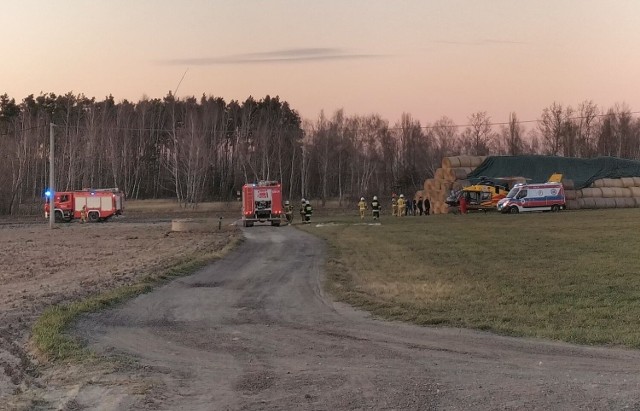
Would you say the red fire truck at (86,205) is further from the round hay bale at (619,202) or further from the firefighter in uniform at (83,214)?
the round hay bale at (619,202)

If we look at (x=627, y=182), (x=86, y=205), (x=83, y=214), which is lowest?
(x=83, y=214)

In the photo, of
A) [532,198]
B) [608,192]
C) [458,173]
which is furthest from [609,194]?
[458,173]

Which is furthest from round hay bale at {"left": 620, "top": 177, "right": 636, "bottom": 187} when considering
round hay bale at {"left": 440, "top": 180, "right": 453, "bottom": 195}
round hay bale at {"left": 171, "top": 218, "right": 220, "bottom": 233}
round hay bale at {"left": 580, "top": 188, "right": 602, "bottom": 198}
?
→ round hay bale at {"left": 171, "top": 218, "right": 220, "bottom": 233}

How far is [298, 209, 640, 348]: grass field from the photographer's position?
32.3 feet

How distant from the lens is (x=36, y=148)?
82125 millimetres

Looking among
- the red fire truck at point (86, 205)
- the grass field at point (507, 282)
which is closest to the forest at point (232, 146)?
the red fire truck at point (86, 205)

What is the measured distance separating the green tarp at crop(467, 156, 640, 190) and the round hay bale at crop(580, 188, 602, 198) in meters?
0.70

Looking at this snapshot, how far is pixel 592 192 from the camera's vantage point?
55.6 m

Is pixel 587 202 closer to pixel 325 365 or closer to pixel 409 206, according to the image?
pixel 409 206

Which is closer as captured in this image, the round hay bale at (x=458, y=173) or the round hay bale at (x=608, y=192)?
the round hay bale at (x=458, y=173)

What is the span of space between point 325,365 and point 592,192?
53.2 m

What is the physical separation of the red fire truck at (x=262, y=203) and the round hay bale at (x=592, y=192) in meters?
27.9

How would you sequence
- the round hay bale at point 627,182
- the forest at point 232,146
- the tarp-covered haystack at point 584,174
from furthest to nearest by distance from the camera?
the forest at point 232,146 < the round hay bale at point 627,182 < the tarp-covered haystack at point 584,174

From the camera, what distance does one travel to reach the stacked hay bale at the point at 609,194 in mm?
55062
